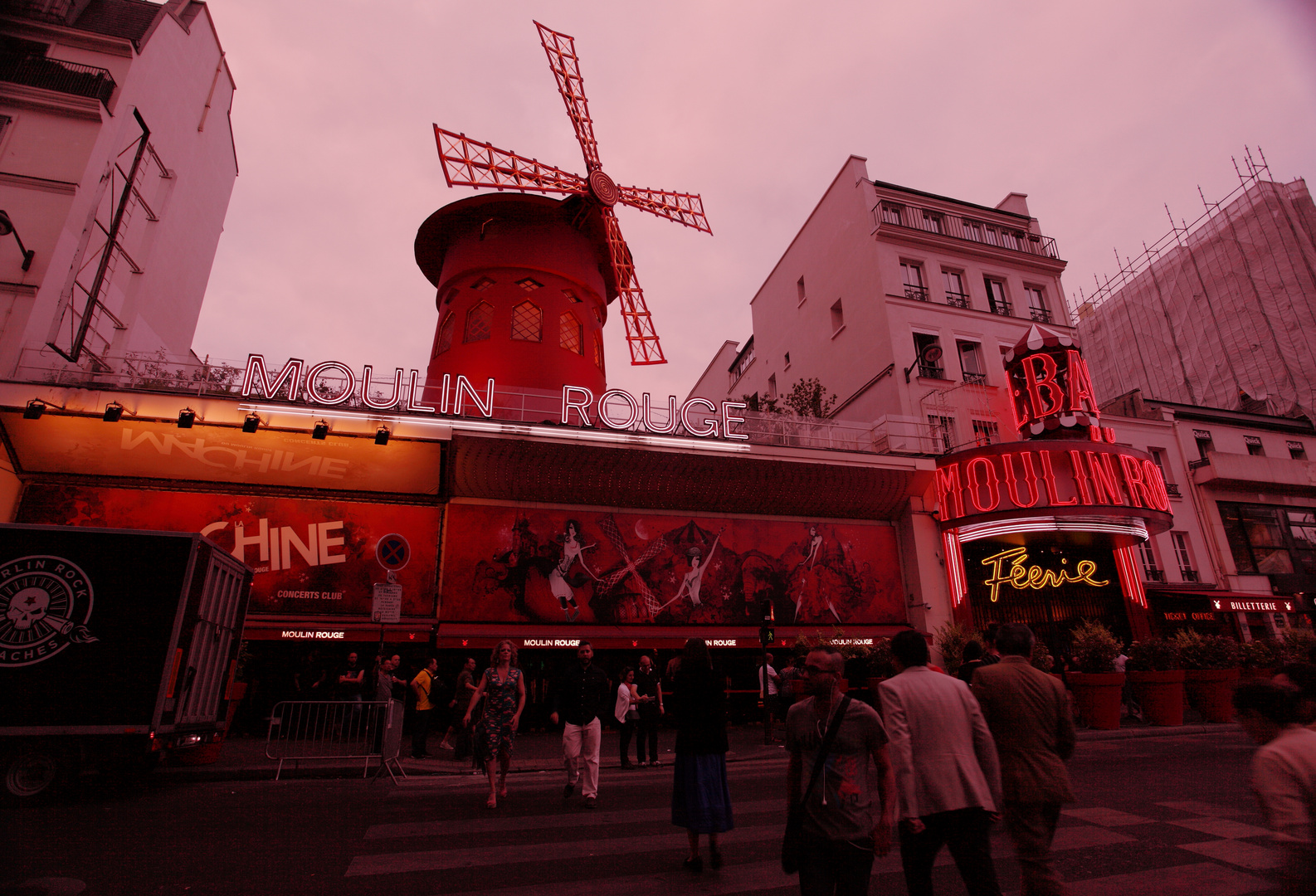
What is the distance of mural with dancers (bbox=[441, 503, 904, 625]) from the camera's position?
14570mm

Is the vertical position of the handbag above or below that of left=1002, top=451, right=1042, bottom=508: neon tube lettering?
below

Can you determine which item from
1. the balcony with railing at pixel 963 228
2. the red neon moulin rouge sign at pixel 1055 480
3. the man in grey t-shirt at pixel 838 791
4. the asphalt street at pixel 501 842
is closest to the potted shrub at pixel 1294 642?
the red neon moulin rouge sign at pixel 1055 480

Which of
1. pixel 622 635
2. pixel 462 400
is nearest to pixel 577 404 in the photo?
pixel 462 400

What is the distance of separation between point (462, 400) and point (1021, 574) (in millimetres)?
15404

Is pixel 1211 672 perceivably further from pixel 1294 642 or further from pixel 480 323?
pixel 480 323

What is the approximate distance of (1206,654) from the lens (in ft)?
44.6

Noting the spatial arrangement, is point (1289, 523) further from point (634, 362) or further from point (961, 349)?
point (634, 362)

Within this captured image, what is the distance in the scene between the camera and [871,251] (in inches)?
822

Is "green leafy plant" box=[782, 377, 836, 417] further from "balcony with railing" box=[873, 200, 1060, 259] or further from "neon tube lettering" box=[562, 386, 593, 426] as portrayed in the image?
"neon tube lettering" box=[562, 386, 593, 426]

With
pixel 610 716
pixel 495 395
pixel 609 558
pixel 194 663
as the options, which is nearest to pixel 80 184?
pixel 495 395

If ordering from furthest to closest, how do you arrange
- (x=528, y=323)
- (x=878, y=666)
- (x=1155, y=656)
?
(x=528, y=323), (x=1155, y=656), (x=878, y=666)

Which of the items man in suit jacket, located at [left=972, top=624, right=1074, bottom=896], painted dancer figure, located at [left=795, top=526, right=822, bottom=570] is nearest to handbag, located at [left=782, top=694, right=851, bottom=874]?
man in suit jacket, located at [left=972, top=624, right=1074, bottom=896]

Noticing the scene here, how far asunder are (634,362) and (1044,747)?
1909 centimetres

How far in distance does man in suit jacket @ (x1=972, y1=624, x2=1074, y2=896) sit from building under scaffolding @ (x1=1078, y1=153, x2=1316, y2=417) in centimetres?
2987
